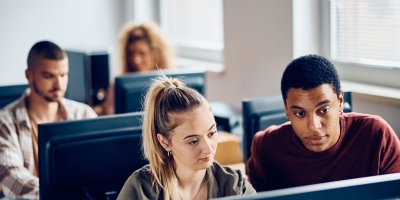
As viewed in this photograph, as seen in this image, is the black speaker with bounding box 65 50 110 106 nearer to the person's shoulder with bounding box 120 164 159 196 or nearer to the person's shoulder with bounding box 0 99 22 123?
the person's shoulder with bounding box 0 99 22 123

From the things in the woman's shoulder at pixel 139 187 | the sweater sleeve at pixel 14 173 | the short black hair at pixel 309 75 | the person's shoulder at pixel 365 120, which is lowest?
the sweater sleeve at pixel 14 173

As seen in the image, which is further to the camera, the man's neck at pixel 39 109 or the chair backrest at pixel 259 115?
the man's neck at pixel 39 109

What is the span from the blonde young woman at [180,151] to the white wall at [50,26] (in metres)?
2.79

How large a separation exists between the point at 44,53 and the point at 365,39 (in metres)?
1.46

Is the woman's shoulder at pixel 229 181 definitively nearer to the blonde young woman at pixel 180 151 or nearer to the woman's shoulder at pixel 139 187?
the blonde young woman at pixel 180 151

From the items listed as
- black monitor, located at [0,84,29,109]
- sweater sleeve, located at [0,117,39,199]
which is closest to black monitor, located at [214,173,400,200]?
sweater sleeve, located at [0,117,39,199]

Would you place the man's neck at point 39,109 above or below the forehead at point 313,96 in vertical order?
below

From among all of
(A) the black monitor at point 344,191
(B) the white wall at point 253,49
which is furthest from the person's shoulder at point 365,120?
(B) the white wall at point 253,49

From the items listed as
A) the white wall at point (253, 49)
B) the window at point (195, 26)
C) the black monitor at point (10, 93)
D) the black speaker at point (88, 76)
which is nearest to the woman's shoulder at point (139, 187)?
the black monitor at point (10, 93)

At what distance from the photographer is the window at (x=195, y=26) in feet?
13.4

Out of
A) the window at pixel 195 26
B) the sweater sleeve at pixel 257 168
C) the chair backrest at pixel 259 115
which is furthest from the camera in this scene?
the window at pixel 195 26

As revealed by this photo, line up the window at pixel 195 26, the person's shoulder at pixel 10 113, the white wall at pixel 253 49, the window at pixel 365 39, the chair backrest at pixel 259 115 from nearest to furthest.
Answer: the chair backrest at pixel 259 115
the person's shoulder at pixel 10 113
the window at pixel 365 39
the white wall at pixel 253 49
the window at pixel 195 26

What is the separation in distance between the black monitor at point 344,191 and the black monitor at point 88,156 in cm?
78

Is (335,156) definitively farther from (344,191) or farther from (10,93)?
(10,93)
